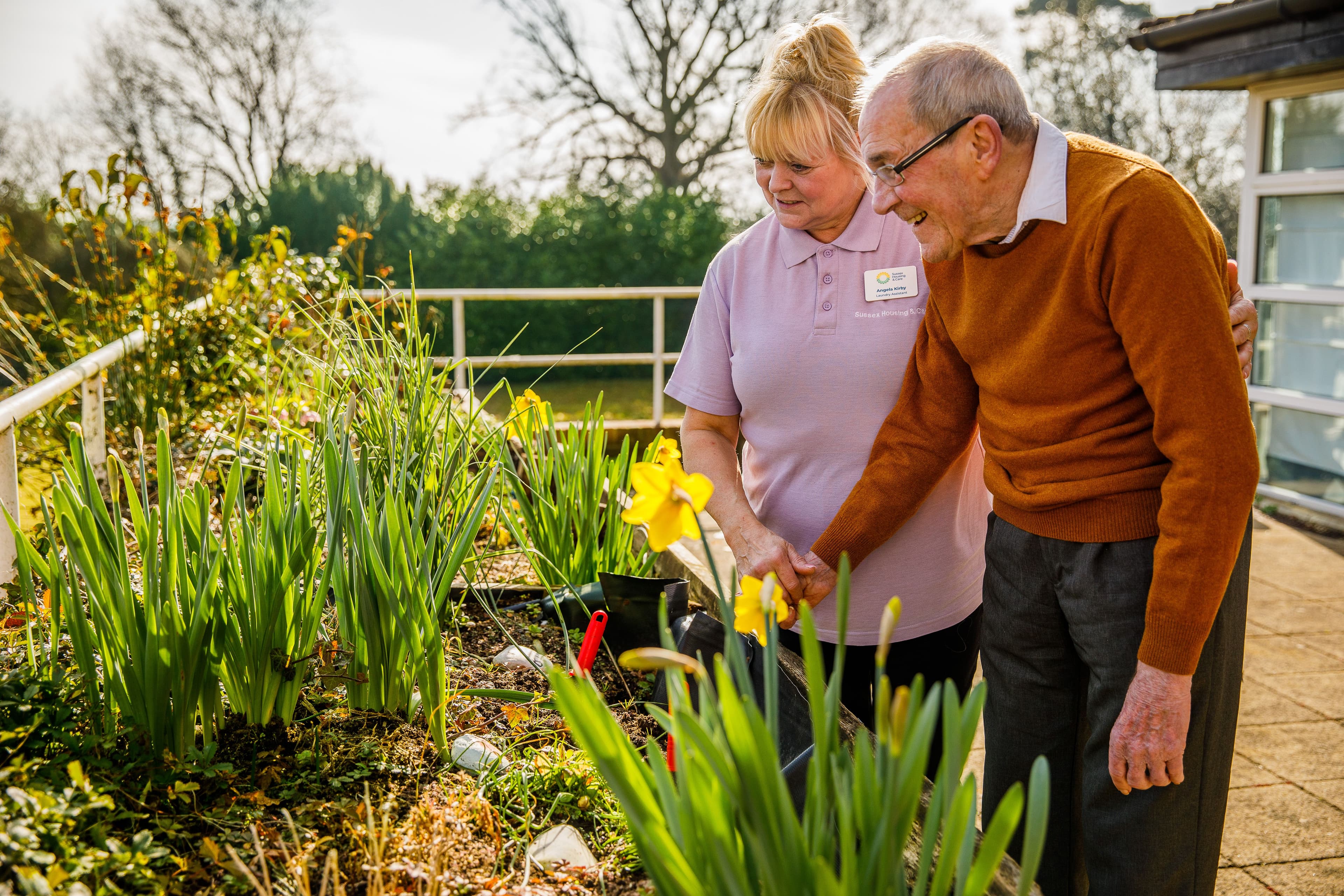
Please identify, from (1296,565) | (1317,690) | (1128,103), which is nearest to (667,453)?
(1317,690)

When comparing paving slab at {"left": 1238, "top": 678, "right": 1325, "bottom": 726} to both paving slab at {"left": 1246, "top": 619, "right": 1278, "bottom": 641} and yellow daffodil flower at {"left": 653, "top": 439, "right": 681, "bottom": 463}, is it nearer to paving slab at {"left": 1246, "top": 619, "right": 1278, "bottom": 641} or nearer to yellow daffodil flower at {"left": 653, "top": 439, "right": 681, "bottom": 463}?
paving slab at {"left": 1246, "top": 619, "right": 1278, "bottom": 641}

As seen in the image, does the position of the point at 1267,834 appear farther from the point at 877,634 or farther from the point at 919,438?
the point at 919,438

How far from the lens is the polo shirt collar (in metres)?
1.70

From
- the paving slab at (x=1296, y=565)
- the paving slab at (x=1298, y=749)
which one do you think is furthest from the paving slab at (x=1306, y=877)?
the paving slab at (x=1296, y=565)

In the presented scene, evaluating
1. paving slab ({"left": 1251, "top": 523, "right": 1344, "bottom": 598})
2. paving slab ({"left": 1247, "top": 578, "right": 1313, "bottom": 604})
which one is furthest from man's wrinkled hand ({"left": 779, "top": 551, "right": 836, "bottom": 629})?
paving slab ({"left": 1251, "top": 523, "right": 1344, "bottom": 598})

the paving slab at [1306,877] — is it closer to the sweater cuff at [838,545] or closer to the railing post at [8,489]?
the sweater cuff at [838,545]

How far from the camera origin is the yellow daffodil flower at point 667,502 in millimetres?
953

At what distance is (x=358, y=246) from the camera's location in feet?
35.6

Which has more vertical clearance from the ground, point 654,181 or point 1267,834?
point 654,181

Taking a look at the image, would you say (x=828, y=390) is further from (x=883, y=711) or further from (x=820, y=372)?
(x=883, y=711)

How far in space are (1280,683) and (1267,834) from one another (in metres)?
1.08

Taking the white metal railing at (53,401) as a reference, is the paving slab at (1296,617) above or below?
below

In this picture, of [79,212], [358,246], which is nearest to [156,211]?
[79,212]

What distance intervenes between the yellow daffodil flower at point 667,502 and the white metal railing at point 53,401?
3.62ft
